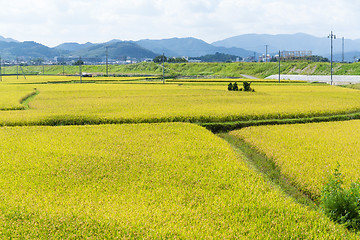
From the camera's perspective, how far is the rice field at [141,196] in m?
6.81

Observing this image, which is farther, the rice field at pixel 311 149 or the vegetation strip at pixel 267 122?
the vegetation strip at pixel 267 122

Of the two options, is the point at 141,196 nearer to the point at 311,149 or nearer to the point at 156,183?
the point at 156,183

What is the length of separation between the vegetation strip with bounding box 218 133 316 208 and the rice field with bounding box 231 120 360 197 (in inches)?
7.5

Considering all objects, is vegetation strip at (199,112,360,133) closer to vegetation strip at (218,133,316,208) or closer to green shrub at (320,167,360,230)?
vegetation strip at (218,133,316,208)

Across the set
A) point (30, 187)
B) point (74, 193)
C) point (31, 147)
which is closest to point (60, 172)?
point (30, 187)

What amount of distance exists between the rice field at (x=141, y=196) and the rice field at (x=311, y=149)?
1402 mm

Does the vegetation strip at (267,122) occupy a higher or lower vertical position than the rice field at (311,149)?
higher

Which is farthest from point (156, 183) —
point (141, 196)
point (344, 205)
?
point (344, 205)

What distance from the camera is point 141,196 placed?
8.41 meters

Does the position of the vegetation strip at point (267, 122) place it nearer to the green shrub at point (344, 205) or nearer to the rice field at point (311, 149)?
the rice field at point (311, 149)

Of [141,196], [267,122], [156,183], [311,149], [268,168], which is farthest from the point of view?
[267,122]

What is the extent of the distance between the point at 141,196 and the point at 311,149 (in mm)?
7887

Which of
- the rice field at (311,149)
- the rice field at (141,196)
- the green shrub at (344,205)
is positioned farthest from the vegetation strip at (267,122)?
the green shrub at (344,205)

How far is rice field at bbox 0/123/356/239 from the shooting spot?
681cm
